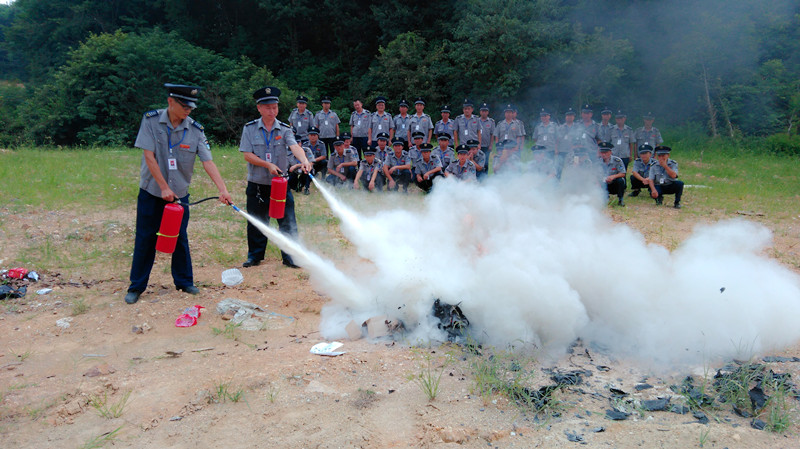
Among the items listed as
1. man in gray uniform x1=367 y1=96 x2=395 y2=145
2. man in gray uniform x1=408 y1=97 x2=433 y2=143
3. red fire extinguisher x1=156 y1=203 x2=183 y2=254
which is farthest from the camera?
man in gray uniform x1=367 y1=96 x2=395 y2=145

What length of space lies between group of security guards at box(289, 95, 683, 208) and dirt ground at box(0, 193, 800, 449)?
6.36 m

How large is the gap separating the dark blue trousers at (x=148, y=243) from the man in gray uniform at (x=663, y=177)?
30.4 ft

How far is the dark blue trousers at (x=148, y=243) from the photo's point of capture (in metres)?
5.55

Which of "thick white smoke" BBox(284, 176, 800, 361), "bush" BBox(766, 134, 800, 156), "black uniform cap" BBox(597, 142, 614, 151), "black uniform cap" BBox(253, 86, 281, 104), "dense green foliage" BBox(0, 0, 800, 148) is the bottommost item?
"thick white smoke" BBox(284, 176, 800, 361)

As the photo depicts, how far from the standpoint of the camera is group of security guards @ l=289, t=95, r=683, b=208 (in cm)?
1120

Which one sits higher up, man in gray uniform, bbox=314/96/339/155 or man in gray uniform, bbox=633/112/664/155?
man in gray uniform, bbox=633/112/664/155

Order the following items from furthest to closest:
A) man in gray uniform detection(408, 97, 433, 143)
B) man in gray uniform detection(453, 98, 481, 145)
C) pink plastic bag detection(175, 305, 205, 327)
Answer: man in gray uniform detection(408, 97, 433, 143), man in gray uniform detection(453, 98, 481, 145), pink plastic bag detection(175, 305, 205, 327)

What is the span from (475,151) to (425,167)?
1182 mm

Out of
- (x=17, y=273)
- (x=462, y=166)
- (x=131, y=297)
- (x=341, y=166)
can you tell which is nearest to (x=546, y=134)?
(x=462, y=166)

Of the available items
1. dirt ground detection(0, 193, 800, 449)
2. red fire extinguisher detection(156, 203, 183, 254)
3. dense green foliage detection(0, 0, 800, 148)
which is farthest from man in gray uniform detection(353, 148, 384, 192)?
dense green foliage detection(0, 0, 800, 148)

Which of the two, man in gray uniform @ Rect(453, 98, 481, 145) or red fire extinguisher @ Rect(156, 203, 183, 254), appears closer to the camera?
red fire extinguisher @ Rect(156, 203, 183, 254)

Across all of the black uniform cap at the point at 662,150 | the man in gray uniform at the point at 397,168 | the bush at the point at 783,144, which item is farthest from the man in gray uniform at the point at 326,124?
the bush at the point at 783,144

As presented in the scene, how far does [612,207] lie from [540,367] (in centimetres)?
735

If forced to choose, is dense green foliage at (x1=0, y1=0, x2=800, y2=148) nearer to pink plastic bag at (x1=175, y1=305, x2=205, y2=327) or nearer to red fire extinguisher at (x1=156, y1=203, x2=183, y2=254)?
red fire extinguisher at (x1=156, y1=203, x2=183, y2=254)
